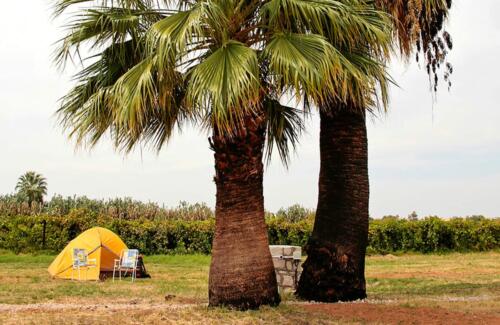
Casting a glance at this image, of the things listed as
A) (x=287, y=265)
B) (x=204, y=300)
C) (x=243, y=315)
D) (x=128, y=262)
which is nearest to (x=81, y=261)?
(x=128, y=262)

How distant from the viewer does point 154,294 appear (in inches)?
568

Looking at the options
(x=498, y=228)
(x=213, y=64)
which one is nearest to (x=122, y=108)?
(x=213, y=64)

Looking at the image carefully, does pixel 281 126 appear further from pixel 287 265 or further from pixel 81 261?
pixel 81 261

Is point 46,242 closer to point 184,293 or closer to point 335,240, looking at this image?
point 184,293

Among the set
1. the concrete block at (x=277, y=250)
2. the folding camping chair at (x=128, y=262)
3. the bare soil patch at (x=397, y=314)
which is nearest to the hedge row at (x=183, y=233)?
the folding camping chair at (x=128, y=262)

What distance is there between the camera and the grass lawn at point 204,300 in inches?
385

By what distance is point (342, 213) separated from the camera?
40.4ft

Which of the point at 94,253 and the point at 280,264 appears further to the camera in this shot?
the point at 94,253

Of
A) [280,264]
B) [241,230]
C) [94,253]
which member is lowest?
[280,264]

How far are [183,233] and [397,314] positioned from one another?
752 inches

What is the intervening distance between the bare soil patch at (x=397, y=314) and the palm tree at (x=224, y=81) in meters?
1.17

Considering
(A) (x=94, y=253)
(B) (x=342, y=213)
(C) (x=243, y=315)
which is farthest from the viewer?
(A) (x=94, y=253)

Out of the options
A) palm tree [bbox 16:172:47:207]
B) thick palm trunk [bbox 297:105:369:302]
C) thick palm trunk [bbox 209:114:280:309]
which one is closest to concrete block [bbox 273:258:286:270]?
thick palm trunk [bbox 297:105:369:302]

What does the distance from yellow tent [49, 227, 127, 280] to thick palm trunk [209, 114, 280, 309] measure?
976 cm
